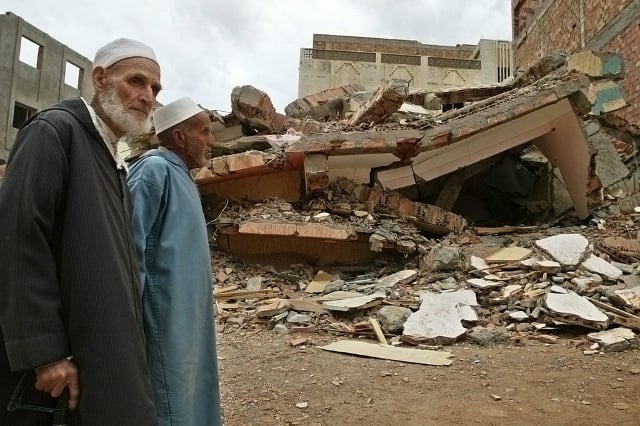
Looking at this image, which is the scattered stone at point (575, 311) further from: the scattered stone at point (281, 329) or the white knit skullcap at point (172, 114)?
the white knit skullcap at point (172, 114)

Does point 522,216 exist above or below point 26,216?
above

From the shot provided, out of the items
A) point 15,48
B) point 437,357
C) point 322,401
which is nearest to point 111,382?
point 322,401

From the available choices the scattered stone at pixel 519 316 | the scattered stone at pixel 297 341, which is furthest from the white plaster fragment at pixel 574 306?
the scattered stone at pixel 297 341

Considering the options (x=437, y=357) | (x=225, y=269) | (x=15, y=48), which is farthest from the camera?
(x=15, y=48)

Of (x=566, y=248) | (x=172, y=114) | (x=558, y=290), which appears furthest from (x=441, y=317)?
(x=172, y=114)

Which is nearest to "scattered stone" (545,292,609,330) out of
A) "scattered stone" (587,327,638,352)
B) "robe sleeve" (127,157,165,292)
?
"scattered stone" (587,327,638,352)

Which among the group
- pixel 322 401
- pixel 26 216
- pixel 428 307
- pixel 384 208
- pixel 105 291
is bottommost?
pixel 322 401

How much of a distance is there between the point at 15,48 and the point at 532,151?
1992 centimetres

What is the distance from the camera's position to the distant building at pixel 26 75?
60.6 ft

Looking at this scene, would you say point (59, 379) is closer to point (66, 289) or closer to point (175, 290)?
point (66, 289)

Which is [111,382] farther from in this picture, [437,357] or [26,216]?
[437,357]

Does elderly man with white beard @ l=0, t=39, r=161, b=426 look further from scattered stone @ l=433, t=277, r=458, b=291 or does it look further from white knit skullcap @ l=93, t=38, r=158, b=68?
scattered stone @ l=433, t=277, r=458, b=291

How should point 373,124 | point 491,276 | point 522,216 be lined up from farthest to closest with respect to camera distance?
point 522,216 < point 373,124 < point 491,276

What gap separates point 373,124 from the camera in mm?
7844
